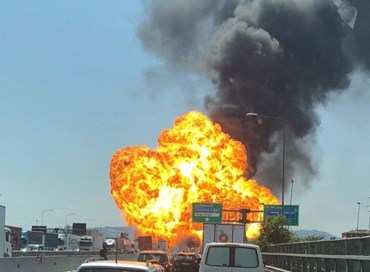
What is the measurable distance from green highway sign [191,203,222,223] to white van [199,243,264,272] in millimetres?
46546

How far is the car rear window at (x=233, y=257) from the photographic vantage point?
648 inches

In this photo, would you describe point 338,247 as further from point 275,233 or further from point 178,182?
point 178,182

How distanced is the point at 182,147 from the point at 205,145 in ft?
8.23

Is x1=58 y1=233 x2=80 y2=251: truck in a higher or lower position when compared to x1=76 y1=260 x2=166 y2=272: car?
lower

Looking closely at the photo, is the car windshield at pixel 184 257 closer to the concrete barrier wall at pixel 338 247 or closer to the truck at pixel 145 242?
the concrete barrier wall at pixel 338 247

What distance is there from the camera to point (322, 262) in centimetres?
2427

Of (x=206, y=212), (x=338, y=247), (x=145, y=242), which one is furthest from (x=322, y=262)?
(x=145, y=242)

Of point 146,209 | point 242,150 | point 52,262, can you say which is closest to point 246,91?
point 242,150

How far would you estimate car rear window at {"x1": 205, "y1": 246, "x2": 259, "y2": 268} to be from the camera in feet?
54.0

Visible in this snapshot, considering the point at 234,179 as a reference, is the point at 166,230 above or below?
below

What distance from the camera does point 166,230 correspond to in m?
69.8

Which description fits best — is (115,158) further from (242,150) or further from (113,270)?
(113,270)

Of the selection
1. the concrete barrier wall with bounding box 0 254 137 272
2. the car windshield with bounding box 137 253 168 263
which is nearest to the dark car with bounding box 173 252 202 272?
the concrete barrier wall with bounding box 0 254 137 272

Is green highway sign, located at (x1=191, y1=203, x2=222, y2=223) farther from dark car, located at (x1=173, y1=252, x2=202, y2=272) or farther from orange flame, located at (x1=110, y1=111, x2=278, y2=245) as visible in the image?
dark car, located at (x1=173, y1=252, x2=202, y2=272)
